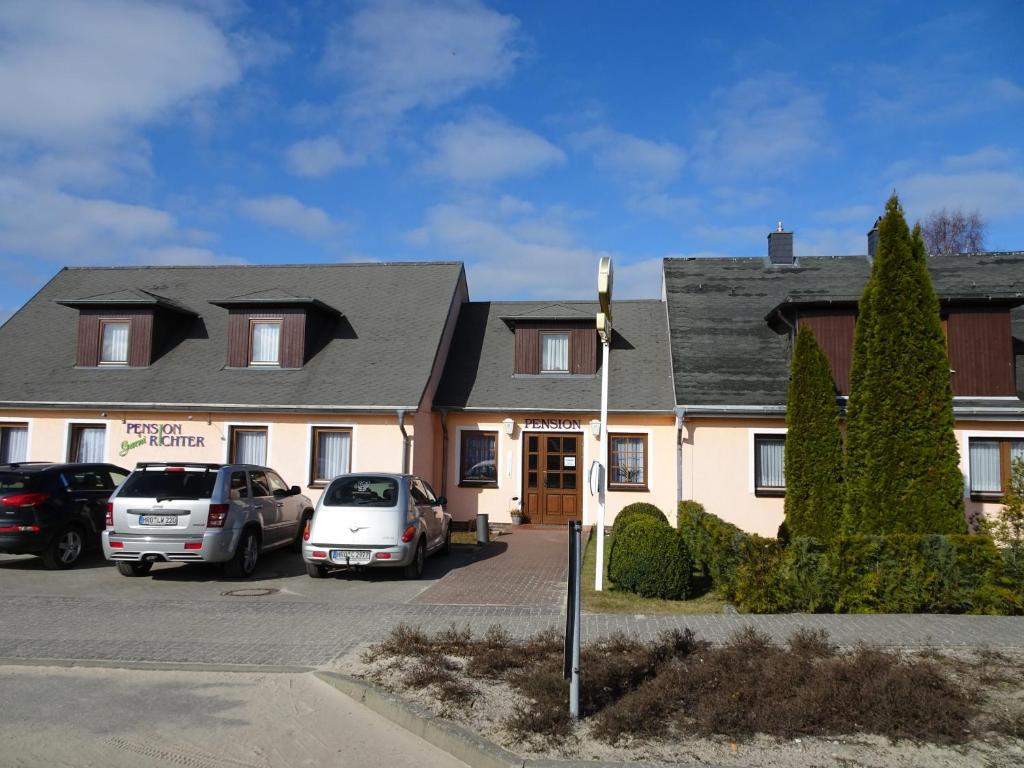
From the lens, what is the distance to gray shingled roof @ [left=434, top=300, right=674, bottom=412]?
18.7 metres

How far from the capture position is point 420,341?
781 inches

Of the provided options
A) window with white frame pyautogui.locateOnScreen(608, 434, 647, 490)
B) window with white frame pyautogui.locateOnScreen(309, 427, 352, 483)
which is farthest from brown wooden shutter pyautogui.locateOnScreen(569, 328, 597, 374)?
window with white frame pyautogui.locateOnScreen(309, 427, 352, 483)

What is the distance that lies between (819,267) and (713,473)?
8.02 m

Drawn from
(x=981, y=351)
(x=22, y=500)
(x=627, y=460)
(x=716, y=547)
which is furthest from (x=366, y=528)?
(x=981, y=351)

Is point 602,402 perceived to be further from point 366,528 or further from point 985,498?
point 985,498

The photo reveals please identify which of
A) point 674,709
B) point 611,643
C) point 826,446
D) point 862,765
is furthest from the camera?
point 826,446

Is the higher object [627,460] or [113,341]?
[113,341]

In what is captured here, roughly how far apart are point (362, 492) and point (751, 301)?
1277 centimetres

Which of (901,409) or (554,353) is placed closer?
(901,409)

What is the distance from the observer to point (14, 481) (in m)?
12.2

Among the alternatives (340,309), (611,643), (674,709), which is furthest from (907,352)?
(340,309)

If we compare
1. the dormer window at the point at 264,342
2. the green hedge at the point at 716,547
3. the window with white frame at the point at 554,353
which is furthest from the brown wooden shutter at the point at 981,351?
the dormer window at the point at 264,342

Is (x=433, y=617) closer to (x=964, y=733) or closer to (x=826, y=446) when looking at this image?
(x=964, y=733)

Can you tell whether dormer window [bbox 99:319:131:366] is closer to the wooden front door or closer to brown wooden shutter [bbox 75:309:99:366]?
brown wooden shutter [bbox 75:309:99:366]
